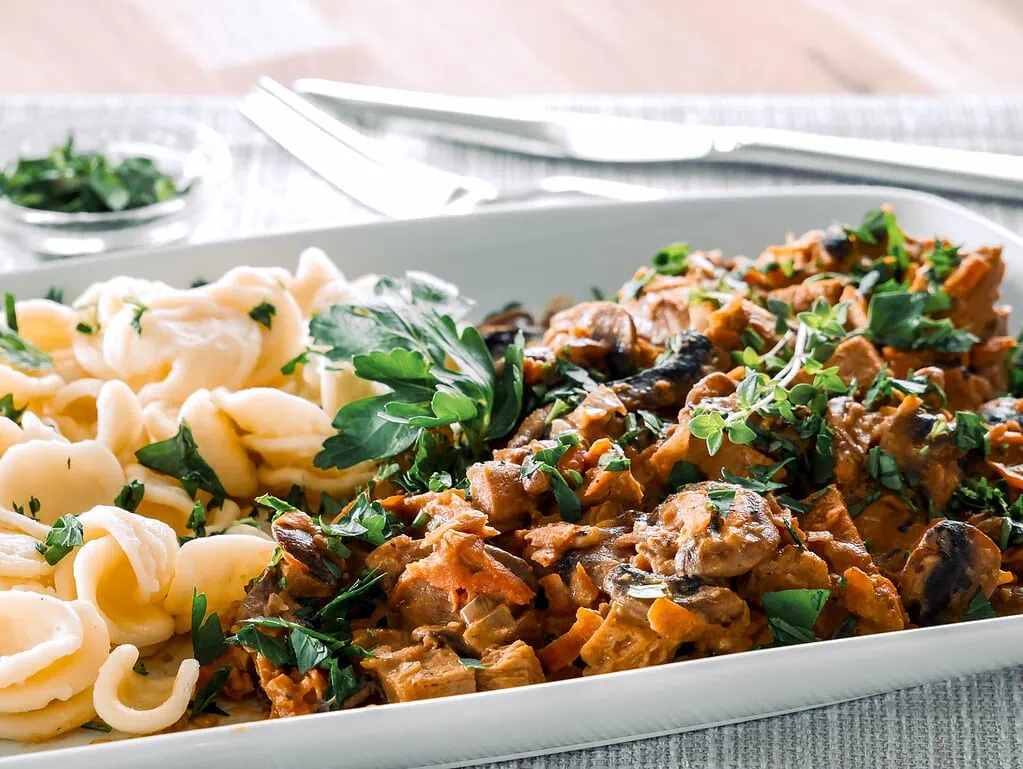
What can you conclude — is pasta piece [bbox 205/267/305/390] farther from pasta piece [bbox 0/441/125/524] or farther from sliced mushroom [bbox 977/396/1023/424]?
sliced mushroom [bbox 977/396/1023/424]

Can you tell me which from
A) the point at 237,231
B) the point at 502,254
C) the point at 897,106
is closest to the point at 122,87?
the point at 237,231

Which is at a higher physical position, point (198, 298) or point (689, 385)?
point (689, 385)

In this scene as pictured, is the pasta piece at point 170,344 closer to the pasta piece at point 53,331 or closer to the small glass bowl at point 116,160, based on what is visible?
the pasta piece at point 53,331

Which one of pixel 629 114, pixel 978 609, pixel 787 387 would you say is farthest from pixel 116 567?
pixel 629 114

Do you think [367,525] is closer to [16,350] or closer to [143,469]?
[143,469]

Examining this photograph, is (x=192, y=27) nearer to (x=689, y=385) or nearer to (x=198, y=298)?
(x=198, y=298)

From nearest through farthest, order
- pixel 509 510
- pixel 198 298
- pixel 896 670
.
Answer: pixel 896 670, pixel 509 510, pixel 198 298
